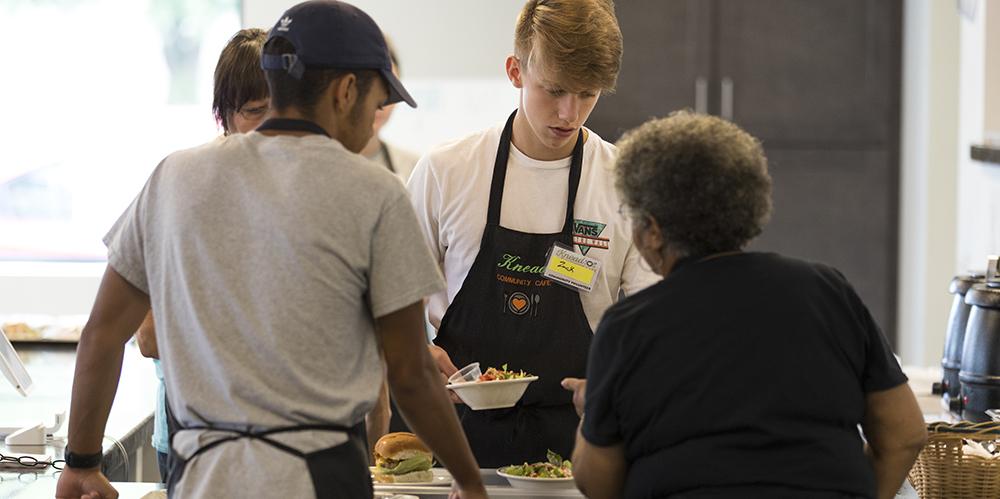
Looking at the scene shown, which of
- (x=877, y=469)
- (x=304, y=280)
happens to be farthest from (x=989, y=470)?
(x=304, y=280)

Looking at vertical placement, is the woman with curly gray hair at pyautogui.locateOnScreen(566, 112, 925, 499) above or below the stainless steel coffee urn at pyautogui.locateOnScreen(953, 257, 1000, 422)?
above

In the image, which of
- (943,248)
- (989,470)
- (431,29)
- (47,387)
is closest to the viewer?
(989,470)

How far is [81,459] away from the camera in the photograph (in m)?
1.79

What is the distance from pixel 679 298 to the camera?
1.53 meters

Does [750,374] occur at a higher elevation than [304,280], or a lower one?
lower

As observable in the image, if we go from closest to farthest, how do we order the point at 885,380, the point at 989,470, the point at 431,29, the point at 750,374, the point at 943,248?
the point at 750,374, the point at 885,380, the point at 989,470, the point at 943,248, the point at 431,29

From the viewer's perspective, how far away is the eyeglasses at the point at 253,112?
2170 millimetres

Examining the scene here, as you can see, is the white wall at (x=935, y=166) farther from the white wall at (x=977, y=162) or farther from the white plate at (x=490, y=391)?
the white plate at (x=490, y=391)

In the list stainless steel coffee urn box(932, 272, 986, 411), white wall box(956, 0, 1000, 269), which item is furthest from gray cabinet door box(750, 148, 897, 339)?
stainless steel coffee urn box(932, 272, 986, 411)

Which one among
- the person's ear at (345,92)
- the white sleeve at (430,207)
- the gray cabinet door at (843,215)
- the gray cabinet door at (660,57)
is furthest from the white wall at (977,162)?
the person's ear at (345,92)

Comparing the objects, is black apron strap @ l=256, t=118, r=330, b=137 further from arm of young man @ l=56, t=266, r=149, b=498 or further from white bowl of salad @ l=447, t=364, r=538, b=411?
white bowl of salad @ l=447, t=364, r=538, b=411

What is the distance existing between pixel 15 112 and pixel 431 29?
184 centimetres

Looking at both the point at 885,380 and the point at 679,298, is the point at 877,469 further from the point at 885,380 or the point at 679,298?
the point at 679,298

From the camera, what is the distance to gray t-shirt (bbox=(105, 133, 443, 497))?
1503 mm
